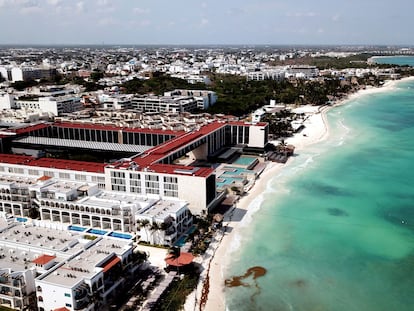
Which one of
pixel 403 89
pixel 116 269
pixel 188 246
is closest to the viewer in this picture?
pixel 116 269

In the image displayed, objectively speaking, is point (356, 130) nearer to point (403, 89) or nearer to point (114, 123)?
point (114, 123)

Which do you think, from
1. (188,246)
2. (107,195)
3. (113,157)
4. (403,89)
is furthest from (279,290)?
(403,89)

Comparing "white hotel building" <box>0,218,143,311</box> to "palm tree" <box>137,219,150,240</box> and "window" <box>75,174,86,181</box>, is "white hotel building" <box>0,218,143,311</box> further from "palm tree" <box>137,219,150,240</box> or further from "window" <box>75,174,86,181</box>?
"window" <box>75,174,86,181</box>

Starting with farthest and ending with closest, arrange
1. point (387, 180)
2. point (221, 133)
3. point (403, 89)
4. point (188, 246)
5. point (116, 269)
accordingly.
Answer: point (403, 89) → point (221, 133) → point (387, 180) → point (188, 246) → point (116, 269)

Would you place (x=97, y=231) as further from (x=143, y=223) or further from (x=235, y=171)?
(x=235, y=171)

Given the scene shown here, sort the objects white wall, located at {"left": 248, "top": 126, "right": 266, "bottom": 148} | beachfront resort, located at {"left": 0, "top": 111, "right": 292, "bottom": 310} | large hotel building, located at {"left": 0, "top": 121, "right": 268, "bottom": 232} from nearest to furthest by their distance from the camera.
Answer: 1. beachfront resort, located at {"left": 0, "top": 111, "right": 292, "bottom": 310}
2. large hotel building, located at {"left": 0, "top": 121, "right": 268, "bottom": 232}
3. white wall, located at {"left": 248, "top": 126, "right": 266, "bottom": 148}

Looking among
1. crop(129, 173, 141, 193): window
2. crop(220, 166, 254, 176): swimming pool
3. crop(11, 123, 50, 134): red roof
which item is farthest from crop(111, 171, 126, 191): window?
crop(11, 123, 50, 134): red roof
